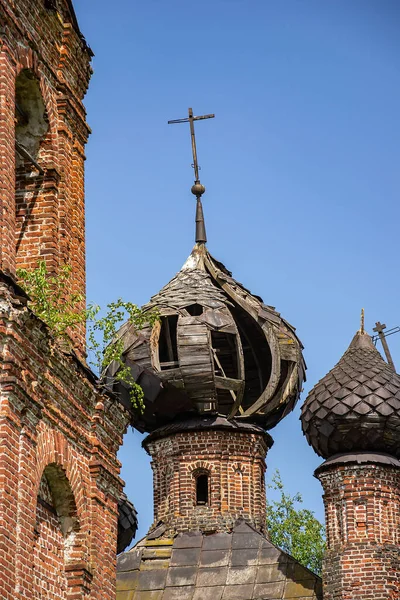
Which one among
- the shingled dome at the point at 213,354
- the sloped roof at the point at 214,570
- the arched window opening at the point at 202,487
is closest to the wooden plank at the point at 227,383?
the shingled dome at the point at 213,354

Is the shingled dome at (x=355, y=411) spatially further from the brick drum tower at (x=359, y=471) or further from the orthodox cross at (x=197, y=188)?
the orthodox cross at (x=197, y=188)

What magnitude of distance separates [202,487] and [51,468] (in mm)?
10783

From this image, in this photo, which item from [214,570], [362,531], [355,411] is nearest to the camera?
[362,531]

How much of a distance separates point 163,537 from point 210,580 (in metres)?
1.30

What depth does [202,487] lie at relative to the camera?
1079 inches

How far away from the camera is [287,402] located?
90.6 feet

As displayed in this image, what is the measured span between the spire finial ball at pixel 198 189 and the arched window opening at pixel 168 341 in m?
3.16

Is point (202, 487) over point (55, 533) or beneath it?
over

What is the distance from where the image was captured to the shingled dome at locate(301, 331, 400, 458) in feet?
81.4

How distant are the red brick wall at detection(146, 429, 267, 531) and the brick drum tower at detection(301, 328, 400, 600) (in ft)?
7.08

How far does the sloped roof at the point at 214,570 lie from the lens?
2544 centimetres

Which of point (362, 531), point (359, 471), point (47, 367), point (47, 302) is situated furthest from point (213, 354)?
point (47, 367)

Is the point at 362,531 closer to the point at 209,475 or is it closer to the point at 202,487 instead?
the point at 209,475

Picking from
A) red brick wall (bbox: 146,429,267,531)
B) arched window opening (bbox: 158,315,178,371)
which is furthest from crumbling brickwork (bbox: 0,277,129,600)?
arched window opening (bbox: 158,315,178,371)
